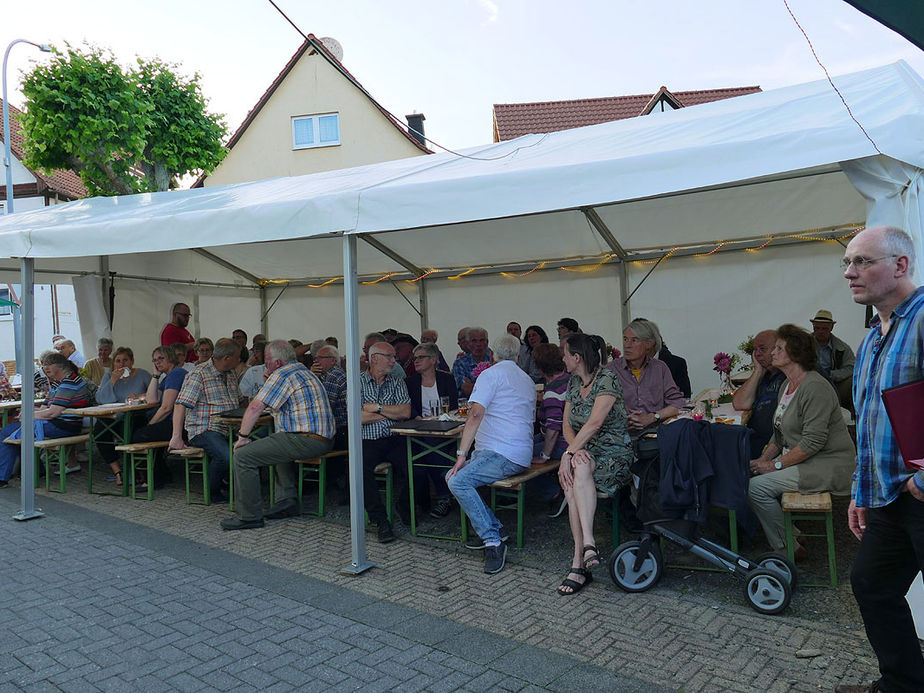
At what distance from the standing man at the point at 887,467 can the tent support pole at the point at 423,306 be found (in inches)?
306

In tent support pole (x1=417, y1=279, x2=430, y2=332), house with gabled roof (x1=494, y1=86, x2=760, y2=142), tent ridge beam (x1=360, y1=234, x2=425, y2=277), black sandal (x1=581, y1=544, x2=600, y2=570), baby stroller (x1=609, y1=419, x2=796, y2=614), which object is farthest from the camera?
house with gabled roof (x1=494, y1=86, x2=760, y2=142)

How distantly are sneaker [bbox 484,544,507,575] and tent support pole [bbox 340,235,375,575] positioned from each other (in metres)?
0.70

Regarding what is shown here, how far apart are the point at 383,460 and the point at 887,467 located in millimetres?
3590

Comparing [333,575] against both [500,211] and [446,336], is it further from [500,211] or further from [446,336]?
[446,336]

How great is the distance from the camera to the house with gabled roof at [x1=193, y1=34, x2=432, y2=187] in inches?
771

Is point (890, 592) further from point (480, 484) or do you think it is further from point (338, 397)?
point (338, 397)

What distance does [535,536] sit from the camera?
476 centimetres

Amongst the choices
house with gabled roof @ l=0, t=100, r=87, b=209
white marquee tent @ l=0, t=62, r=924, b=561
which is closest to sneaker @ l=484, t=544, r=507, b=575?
white marquee tent @ l=0, t=62, r=924, b=561

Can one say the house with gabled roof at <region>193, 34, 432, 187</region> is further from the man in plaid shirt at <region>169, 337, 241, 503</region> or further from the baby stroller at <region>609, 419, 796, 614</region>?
the baby stroller at <region>609, 419, 796, 614</region>

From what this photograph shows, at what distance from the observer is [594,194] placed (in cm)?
357

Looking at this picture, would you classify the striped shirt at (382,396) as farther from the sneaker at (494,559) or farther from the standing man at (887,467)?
the standing man at (887,467)

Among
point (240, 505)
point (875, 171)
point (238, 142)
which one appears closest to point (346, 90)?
point (238, 142)

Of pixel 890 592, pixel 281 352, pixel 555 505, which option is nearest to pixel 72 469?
pixel 281 352

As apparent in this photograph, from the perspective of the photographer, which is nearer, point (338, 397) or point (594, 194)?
point (594, 194)
